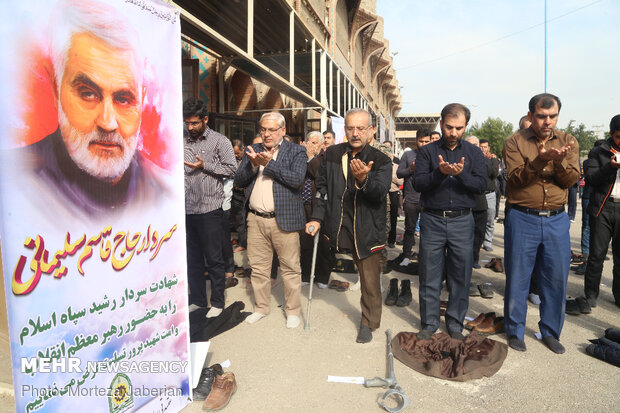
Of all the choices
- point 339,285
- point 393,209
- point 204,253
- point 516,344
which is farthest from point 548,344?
point 393,209

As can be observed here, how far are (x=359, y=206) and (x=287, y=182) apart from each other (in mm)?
692

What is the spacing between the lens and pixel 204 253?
13.3 feet

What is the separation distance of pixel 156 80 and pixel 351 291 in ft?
11.8

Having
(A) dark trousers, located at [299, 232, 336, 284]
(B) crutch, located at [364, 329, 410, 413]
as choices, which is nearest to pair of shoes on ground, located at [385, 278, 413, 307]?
(A) dark trousers, located at [299, 232, 336, 284]

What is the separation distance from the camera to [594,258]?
4.30 m

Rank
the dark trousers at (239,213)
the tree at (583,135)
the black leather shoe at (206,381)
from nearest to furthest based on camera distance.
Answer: the black leather shoe at (206,381), the dark trousers at (239,213), the tree at (583,135)

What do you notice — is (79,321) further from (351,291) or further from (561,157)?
(351,291)

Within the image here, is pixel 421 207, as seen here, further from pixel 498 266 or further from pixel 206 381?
pixel 498 266

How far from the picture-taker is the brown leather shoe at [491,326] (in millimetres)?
3604

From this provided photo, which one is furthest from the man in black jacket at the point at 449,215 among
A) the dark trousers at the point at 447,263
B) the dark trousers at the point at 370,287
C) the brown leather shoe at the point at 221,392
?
the brown leather shoe at the point at 221,392

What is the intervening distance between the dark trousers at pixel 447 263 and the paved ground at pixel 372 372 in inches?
10.7

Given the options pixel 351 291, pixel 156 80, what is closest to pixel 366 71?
pixel 351 291

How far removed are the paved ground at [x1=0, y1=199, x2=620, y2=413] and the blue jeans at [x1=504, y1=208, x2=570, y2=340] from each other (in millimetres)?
252

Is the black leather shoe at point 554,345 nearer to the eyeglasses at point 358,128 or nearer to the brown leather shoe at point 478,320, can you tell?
the brown leather shoe at point 478,320
